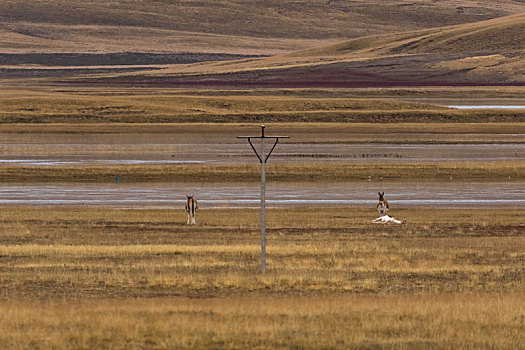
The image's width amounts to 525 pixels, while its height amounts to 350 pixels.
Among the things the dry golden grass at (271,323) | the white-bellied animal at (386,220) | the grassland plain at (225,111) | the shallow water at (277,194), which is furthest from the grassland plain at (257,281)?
the grassland plain at (225,111)

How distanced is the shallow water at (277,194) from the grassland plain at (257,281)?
120 inches

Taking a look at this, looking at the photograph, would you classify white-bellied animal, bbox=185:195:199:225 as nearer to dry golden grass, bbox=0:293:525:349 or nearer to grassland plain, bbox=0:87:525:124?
dry golden grass, bbox=0:293:525:349

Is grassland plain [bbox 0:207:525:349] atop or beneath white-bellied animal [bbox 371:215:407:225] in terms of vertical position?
beneath

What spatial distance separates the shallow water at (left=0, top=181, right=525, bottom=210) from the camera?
35562 millimetres

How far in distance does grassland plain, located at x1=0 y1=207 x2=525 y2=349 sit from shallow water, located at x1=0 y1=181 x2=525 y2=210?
10.0ft

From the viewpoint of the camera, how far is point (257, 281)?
746 inches

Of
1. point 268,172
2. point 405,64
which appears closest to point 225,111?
point 268,172

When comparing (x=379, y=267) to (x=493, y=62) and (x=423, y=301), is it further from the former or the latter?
(x=493, y=62)

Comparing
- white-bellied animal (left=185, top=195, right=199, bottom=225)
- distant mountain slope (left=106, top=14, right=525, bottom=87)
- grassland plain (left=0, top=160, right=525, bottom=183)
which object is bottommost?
white-bellied animal (left=185, top=195, right=199, bottom=225)

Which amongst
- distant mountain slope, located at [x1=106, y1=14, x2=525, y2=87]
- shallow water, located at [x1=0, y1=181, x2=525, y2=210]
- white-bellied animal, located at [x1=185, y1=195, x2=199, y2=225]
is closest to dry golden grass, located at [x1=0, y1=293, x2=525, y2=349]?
white-bellied animal, located at [x1=185, y1=195, x2=199, y2=225]

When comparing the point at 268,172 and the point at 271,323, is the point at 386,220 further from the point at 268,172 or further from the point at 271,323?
the point at 271,323

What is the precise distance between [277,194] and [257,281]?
63.4 feet

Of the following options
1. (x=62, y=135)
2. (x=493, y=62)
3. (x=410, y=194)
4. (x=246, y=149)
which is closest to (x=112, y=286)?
(x=410, y=194)

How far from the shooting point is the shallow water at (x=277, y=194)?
117 ft
